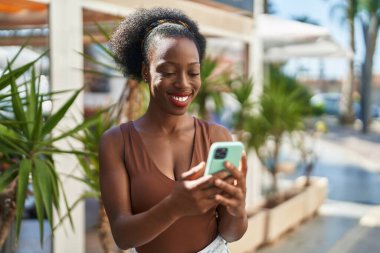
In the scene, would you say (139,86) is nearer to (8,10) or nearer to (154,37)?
(8,10)

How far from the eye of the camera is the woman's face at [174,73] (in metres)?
1.54

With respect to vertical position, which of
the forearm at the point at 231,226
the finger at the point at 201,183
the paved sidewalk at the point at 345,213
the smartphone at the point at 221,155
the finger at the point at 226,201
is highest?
the smartphone at the point at 221,155

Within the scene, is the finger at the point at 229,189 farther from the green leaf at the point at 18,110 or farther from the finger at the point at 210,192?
the green leaf at the point at 18,110

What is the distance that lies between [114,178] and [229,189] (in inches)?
14.4

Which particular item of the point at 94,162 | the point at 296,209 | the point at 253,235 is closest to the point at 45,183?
the point at 94,162

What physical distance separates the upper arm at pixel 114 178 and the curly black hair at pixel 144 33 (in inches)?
10.4

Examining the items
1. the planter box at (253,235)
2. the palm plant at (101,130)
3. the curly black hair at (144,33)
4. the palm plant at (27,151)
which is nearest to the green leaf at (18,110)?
the palm plant at (27,151)

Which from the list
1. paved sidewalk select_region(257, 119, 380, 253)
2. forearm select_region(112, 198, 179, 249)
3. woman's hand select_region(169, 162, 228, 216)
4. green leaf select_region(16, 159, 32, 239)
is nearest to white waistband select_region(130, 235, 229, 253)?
forearm select_region(112, 198, 179, 249)

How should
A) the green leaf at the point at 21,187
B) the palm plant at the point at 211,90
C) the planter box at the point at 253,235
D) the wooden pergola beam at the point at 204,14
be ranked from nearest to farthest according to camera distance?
the green leaf at the point at 21,187 → the wooden pergola beam at the point at 204,14 → the planter box at the point at 253,235 → the palm plant at the point at 211,90

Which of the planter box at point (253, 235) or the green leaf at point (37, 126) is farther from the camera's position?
the planter box at point (253, 235)

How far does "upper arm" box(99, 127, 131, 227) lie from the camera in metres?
1.54

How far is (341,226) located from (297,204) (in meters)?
0.68

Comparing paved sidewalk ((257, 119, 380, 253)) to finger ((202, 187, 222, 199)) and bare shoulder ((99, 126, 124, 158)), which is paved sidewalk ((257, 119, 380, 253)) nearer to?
bare shoulder ((99, 126, 124, 158))

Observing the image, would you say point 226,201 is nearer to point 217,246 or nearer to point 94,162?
point 217,246
